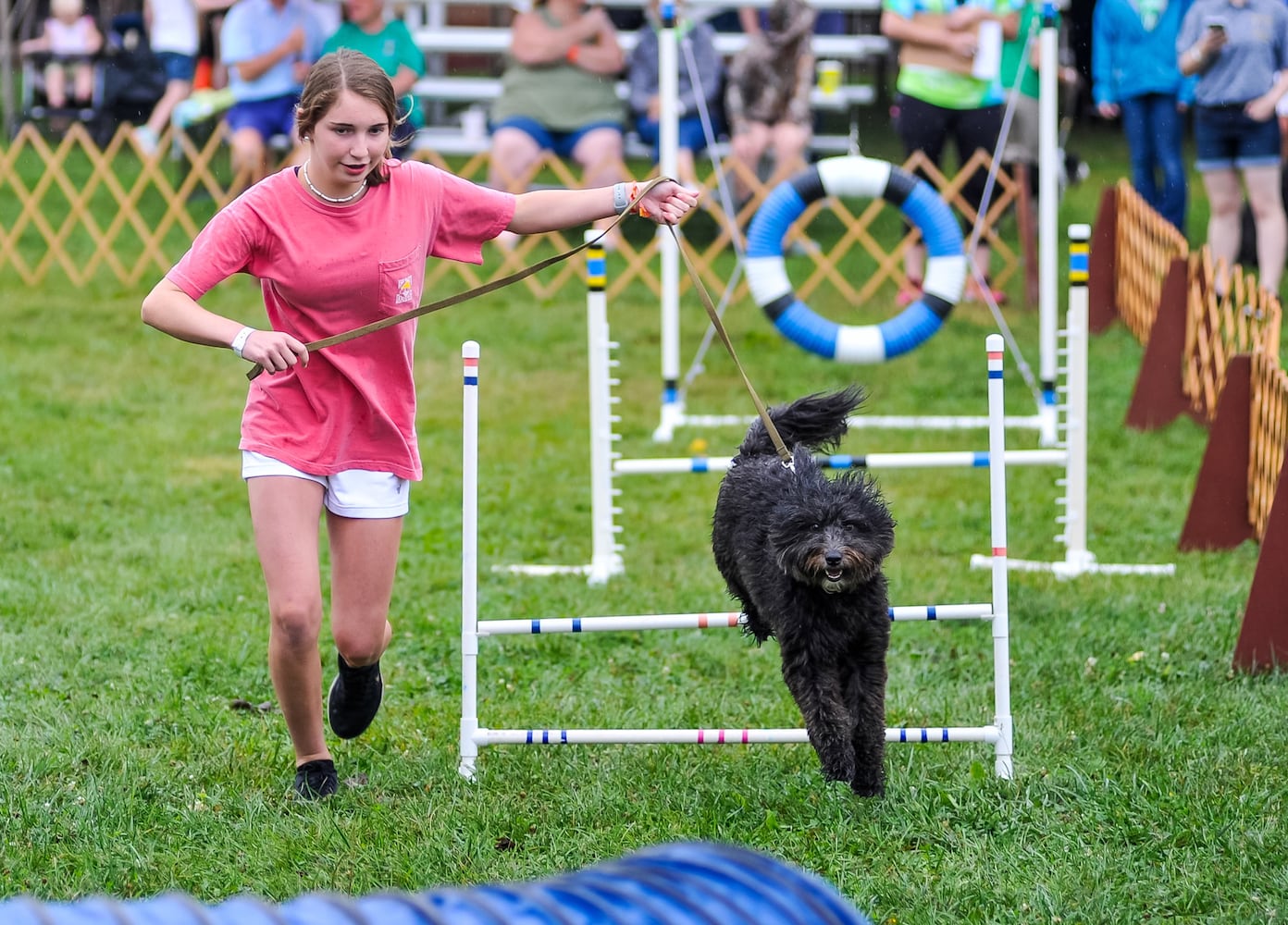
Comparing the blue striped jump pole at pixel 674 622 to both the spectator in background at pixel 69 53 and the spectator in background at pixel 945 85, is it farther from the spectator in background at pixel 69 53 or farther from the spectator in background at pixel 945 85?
the spectator in background at pixel 69 53

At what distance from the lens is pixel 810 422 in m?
4.44

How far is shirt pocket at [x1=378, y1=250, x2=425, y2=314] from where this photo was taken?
3943 millimetres

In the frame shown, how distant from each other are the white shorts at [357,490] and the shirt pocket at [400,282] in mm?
427

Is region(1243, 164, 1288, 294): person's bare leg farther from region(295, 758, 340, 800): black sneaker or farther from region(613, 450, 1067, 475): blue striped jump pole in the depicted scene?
region(295, 758, 340, 800): black sneaker

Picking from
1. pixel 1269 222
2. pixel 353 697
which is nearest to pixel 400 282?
pixel 353 697

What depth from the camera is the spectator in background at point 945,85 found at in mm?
10102

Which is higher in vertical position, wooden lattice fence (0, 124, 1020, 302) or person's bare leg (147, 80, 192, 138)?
person's bare leg (147, 80, 192, 138)

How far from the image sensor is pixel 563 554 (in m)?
6.92

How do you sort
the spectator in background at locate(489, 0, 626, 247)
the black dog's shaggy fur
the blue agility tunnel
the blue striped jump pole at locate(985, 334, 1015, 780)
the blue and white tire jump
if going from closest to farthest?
the blue agility tunnel, the black dog's shaggy fur, the blue striped jump pole at locate(985, 334, 1015, 780), the blue and white tire jump, the spectator in background at locate(489, 0, 626, 247)

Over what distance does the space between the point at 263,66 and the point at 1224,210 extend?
7.34 meters

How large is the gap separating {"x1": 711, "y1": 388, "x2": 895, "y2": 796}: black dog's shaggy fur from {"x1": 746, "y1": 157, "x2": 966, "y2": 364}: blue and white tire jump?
299 cm

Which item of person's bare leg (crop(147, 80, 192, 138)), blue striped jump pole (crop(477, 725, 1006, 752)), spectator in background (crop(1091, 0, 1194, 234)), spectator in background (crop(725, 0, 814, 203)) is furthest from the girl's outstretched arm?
person's bare leg (crop(147, 80, 192, 138))

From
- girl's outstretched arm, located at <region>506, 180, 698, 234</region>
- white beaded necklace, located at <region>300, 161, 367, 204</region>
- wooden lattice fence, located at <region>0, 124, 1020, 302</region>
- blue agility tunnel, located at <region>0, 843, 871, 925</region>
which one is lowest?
wooden lattice fence, located at <region>0, 124, 1020, 302</region>

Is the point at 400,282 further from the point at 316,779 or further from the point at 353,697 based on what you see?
the point at 316,779
